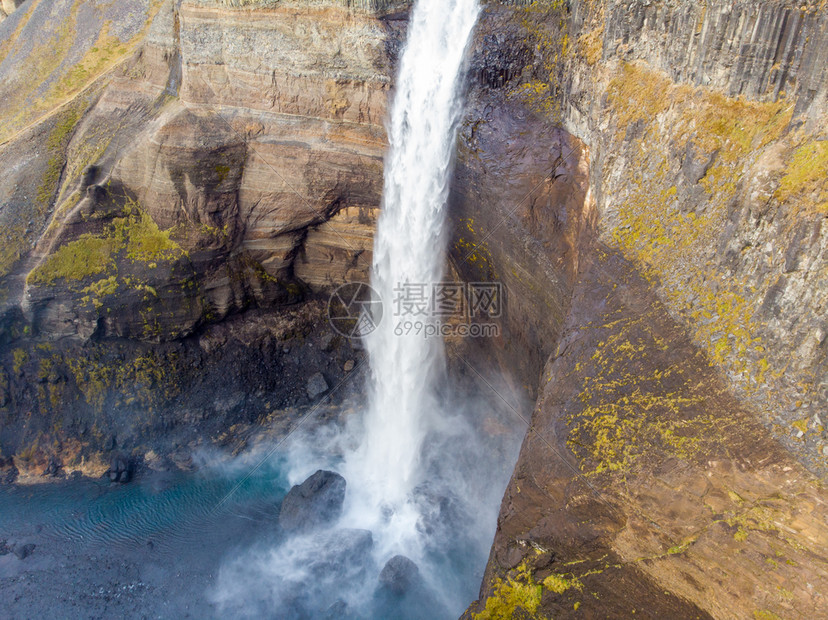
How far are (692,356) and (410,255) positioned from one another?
11.8 m

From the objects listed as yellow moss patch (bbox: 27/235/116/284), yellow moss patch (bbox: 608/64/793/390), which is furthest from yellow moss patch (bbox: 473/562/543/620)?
yellow moss patch (bbox: 27/235/116/284)

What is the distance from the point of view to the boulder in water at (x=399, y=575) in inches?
601

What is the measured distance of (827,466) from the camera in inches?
312

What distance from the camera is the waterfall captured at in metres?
17.7

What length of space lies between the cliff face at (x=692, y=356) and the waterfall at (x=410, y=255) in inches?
248

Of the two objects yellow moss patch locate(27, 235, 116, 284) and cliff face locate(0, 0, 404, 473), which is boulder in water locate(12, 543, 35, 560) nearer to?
cliff face locate(0, 0, 404, 473)

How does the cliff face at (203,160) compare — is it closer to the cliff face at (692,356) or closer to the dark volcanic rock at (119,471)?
the dark volcanic rock at (119,471)

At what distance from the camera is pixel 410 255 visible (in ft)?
66.1

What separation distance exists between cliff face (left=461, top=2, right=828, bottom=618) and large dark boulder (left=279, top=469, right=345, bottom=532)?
8.10 m

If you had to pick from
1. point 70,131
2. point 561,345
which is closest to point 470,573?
point 561,345

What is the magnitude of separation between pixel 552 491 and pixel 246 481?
13325 millimetres

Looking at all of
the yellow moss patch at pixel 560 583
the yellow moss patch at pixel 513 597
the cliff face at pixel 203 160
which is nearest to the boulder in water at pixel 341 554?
the yellow moss patch at pixel 513 597

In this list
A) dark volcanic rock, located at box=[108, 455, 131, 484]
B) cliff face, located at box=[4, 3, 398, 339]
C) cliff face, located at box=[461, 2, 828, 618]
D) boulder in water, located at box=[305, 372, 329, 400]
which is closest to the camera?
cliff face, located at box=[461, 2, 828, 618]

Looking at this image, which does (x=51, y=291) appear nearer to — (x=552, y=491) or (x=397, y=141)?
(x=397, y=141)
